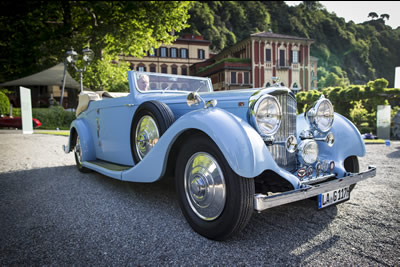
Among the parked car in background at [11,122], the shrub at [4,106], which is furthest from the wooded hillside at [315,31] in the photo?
the parked car in background at [11,122]

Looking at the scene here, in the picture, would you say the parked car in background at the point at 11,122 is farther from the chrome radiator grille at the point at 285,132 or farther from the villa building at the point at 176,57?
the villa building at the point at 176,57

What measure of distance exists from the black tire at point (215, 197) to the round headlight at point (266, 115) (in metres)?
0.40

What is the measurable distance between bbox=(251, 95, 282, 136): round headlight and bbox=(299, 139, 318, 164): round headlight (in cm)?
32

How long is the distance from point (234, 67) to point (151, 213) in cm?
3320

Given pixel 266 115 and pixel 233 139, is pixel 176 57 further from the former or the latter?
pixel 233 139

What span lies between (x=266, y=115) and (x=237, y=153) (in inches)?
20.7

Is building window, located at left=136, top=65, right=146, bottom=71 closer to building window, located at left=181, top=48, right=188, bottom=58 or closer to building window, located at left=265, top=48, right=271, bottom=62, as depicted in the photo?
building window, located at left=181, top=48, right=188, bottom=58

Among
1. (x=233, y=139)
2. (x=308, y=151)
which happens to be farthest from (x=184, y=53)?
(x=233, y=139)

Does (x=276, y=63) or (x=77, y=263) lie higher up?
(x=276, y=63)

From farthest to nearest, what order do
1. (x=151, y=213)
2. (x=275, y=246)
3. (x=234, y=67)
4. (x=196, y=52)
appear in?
(x=196, y=52) → (x=234, y=67) → (x=151, y=213) → (x=275, y=246)

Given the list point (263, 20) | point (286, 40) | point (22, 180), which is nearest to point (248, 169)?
point (22, 180)

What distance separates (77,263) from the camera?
1727mm

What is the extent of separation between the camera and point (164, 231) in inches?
86.4

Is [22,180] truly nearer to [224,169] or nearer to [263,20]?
[224,169]
